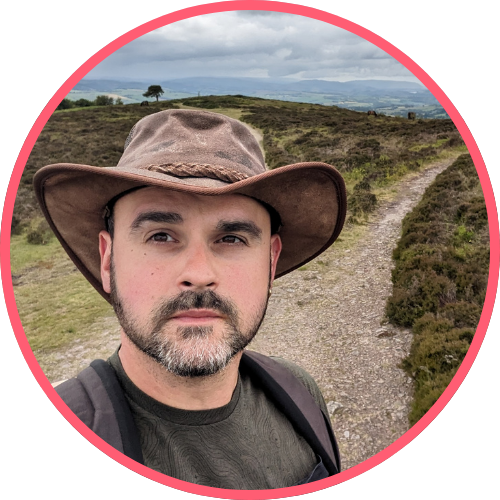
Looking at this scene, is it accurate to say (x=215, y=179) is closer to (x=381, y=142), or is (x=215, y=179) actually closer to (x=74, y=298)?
(x=74, y=298)

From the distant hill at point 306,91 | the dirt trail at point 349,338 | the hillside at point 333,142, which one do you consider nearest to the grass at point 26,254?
the hillside at point 333,142

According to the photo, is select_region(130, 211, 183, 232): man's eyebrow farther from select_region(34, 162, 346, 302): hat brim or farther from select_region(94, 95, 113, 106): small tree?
select_region(94, 95, 113, 106): small tree

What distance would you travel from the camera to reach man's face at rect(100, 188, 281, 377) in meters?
1.12

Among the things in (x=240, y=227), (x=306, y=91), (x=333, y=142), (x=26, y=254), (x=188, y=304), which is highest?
(x=333, y=142)

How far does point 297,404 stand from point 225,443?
39cm

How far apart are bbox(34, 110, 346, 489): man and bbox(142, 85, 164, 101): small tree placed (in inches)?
36.4

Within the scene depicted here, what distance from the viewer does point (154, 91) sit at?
232 cm

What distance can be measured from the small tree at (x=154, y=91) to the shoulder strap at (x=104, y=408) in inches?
67.7

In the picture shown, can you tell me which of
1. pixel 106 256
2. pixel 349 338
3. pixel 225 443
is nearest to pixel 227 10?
pixel 106 256

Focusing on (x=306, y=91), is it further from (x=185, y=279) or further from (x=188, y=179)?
(x=185, y=279)

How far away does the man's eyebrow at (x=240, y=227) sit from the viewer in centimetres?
117

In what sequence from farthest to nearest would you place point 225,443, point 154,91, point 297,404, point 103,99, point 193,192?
point 103,99 < point 154,91 < point 297,404 < point 225,443 < point 193,192

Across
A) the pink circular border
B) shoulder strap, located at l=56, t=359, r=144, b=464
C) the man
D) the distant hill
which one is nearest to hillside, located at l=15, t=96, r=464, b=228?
the distant hill

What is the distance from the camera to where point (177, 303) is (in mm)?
1115
